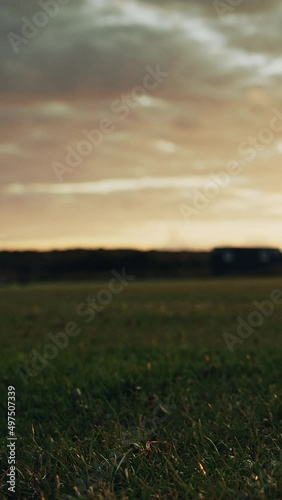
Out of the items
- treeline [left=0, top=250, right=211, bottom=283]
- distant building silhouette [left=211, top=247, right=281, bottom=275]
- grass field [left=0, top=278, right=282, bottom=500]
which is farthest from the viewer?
distant building silhouette [left=211, top=247, right=281, bottom=275]

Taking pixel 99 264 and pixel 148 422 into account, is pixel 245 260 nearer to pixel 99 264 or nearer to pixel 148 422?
pixel 99 264

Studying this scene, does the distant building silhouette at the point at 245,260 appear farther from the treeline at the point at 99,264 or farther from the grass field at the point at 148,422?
the grass field at the point at 148,422

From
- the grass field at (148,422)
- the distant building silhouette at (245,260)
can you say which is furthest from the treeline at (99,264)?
the grass field at (148,422)

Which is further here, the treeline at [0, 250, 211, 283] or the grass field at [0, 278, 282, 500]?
the treeline at [0, 250, 211, 283]

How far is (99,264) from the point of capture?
83.1 meters

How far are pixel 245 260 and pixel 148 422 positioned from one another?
261 feet

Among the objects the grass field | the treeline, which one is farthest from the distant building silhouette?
the grass field

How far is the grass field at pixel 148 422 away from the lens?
4.21 metres

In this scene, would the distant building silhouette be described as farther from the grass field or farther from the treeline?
the grass field

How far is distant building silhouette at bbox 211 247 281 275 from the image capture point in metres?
82.9

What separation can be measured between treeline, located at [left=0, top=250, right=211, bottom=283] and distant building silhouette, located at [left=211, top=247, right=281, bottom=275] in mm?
1646

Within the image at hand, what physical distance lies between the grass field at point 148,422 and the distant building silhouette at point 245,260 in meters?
70.9

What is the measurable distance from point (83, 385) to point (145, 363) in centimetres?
138

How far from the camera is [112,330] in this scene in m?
15.6
